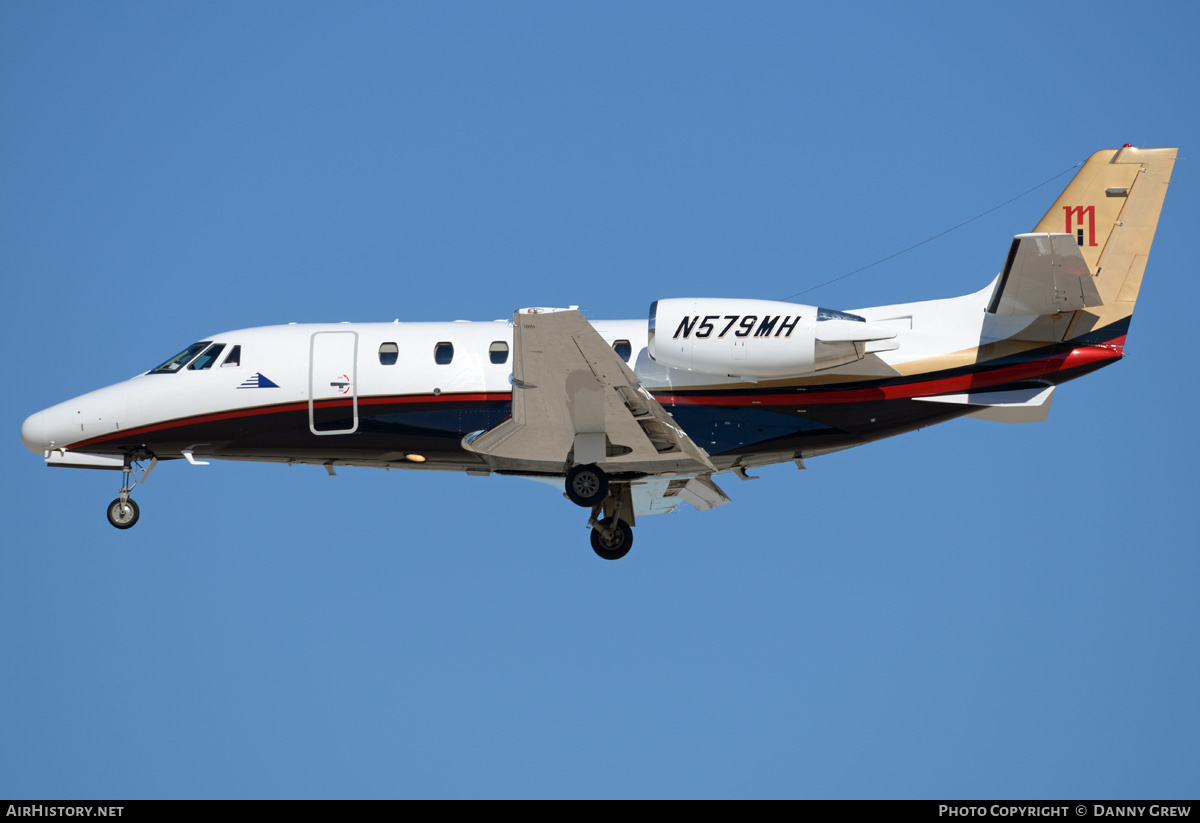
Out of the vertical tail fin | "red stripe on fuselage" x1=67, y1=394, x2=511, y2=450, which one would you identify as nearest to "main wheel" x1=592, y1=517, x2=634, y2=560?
"red stripe on fuselage" x1=67, y1=394, x2=511, y2=450

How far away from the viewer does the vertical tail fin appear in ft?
63.9

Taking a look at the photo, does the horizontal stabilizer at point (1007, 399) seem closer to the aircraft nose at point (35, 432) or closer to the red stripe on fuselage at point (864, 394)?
the red stripe on fuselage at point (864, 394)

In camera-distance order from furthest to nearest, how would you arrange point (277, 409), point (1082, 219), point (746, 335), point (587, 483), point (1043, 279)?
point (277, 409), point (1082, 219), point (587, 483), point (1043, 279), point (746, 335)

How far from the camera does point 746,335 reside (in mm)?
18016

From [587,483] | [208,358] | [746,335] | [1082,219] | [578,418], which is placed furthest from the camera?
[208,358]

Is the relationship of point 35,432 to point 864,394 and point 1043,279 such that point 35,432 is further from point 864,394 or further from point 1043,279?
point 1043,279

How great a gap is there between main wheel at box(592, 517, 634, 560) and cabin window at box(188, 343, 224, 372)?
652 cm

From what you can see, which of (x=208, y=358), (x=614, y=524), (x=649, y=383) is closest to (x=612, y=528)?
(x=614, y=524)

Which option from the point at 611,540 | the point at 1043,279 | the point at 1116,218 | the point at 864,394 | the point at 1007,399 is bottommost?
the point at 611,540

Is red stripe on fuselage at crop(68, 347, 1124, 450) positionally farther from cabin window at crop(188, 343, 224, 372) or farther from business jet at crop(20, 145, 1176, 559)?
cabin window at crop(188, 343, 224, 372)

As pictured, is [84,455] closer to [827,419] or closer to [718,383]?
[718,383]

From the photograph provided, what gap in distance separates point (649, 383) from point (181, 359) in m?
7.61

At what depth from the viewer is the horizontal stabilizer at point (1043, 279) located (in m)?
17.8

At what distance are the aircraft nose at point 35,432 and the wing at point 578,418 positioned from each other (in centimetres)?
719
